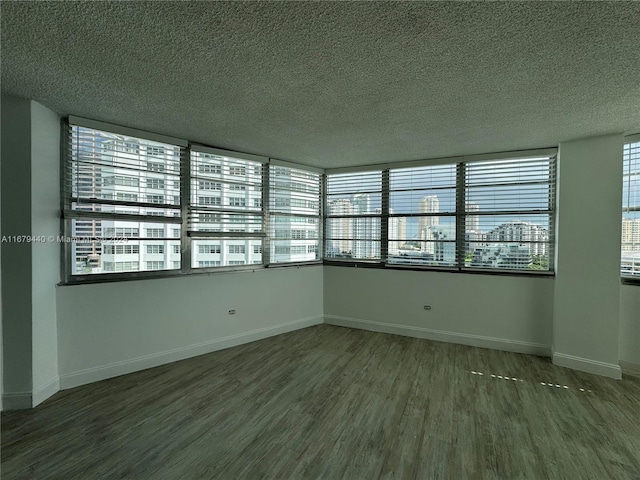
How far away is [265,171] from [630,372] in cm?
504

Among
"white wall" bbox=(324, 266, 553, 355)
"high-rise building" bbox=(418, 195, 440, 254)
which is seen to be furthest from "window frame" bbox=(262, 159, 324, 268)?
"high-rise building" bbox=(418, 195, 440, 254)

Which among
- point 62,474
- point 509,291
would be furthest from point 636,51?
point 62,474

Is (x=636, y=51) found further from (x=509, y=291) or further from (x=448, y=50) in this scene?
(x=509, y=291)

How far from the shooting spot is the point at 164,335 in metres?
3.51

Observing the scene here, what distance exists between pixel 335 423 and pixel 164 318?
2.26 metres

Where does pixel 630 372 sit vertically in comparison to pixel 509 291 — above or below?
below

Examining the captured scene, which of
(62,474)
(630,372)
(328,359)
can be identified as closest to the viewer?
(62,474)

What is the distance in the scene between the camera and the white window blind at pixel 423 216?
173 inches

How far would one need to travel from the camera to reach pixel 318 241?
5273mm

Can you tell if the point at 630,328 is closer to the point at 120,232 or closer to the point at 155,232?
the point at 155,232

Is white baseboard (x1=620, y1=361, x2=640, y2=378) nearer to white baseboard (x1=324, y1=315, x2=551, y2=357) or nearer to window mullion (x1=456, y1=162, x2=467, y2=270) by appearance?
white baseboard (x1=324, y1=315, x2=551, y2=357)

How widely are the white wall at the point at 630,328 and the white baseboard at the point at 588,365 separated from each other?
29 centimetres

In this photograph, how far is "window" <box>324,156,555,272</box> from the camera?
3947 millimetres

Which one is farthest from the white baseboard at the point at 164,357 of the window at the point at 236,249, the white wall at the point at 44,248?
the window at the point at 236,249
